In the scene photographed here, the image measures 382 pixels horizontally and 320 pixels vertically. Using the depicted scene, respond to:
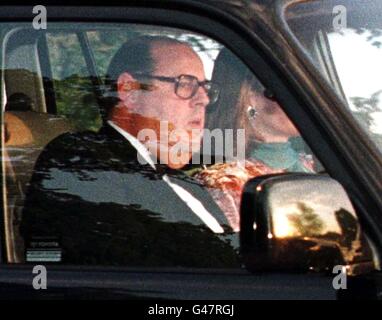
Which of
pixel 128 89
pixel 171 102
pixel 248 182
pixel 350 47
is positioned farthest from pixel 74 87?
pixel 350 47

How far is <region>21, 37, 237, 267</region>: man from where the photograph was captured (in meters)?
3.24

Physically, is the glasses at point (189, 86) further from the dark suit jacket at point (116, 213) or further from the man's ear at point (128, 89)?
the dark suit jacket at point (116, 213)

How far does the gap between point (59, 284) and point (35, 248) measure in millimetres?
148

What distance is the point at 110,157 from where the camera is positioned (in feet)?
10.9

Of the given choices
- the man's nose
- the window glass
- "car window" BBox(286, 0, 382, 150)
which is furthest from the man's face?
"car window" BBox(286, 0, 382, 150)

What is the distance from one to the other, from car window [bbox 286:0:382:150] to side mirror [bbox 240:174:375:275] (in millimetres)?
307

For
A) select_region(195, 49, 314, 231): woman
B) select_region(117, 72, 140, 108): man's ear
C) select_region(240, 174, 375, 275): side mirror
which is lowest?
select_region(240, 174, 375, 275): side mirror

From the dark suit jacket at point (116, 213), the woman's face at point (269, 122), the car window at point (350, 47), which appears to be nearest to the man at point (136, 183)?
the dark suit jacket at point (116, 213)

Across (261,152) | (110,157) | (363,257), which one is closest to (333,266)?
(363,257)

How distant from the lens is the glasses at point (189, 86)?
3.33 m

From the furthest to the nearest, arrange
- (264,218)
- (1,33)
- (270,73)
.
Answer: (1,33)
(270,73)
(264,218)

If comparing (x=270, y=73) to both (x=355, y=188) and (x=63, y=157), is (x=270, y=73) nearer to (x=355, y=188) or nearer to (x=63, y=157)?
(x=355, y=188)

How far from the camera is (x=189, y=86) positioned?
11.0ft

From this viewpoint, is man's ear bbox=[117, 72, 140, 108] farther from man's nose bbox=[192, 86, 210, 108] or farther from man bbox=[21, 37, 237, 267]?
man's nose bbox=[192, 86, 210, 108]
